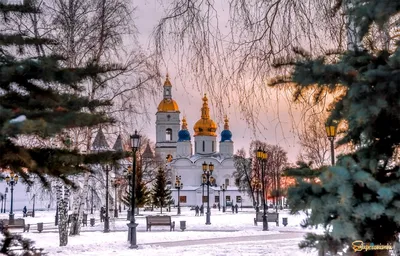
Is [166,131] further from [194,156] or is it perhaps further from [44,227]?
[44,227]

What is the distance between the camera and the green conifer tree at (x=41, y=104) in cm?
300

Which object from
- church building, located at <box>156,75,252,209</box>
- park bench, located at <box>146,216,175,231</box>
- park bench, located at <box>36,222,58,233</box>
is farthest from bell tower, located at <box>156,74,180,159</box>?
park bench, located at <box>146,216,175,231</box>

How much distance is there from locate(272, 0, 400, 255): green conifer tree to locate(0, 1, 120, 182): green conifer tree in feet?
4.50

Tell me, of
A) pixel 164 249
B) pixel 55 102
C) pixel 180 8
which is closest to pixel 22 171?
pixel 55 102

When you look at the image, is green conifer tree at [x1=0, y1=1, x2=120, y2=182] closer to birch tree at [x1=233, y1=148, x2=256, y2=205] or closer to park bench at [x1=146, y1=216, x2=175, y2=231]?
park bench at [x1=146, y1=216, x2=175, y2=231]

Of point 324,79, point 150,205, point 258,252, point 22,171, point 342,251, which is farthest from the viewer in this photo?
point 150,205

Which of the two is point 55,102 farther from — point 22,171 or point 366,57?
point 366,57

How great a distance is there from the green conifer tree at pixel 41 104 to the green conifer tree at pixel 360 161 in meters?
1.37

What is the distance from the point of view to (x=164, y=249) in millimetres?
13867

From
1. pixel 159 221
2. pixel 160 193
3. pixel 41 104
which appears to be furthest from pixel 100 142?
pixel 160 193

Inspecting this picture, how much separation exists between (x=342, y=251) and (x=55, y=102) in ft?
6.95

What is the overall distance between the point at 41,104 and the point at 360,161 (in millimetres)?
2108

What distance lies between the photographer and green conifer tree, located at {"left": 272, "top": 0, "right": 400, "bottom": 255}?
2.69 m

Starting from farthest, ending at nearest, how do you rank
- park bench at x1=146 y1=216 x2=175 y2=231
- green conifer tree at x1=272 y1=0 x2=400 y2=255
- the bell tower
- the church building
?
the bell tower, the church building, park bench at x1=146 y1=216 x2=175 y2=231, green conifer tree at x1=272 y1=0 x2=400 y2=255
